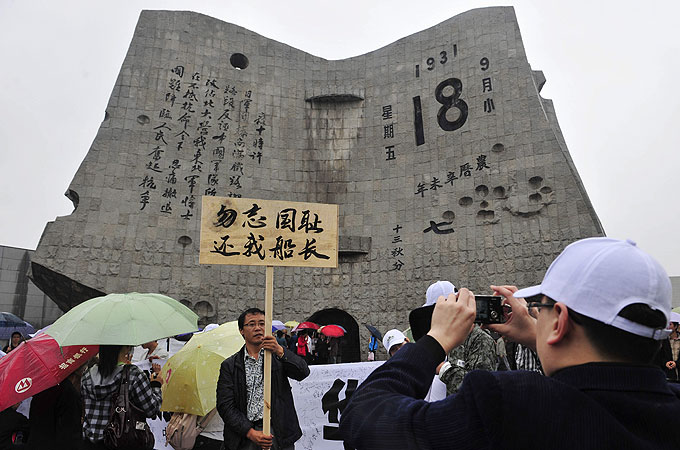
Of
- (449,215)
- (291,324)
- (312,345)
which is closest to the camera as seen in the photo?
(312,345)

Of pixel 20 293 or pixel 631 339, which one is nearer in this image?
pixel 631 339

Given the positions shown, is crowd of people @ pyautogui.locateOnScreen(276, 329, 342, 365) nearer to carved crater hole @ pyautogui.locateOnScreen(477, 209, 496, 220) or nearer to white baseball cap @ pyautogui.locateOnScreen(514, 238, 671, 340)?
carved crater hole @ pyautogui.locateOnScreen(477, 209, 496, 220)

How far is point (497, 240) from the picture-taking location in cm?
1464

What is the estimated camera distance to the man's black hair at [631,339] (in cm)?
105

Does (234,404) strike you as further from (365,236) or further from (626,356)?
(365,236)

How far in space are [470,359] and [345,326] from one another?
13527 millimetres

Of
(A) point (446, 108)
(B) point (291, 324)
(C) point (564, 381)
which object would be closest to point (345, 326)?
(B) point (291, 324)

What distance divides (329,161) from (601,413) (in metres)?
17.0

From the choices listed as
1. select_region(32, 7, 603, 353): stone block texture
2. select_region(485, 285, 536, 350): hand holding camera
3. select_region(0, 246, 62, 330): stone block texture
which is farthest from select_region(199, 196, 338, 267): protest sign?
select_region(0, 246, 62, 330): stone block texture

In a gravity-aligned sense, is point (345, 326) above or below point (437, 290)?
above

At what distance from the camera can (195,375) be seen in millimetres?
4441

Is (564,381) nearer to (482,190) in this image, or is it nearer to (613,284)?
(613,284)

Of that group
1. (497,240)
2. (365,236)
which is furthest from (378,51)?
(497,240)

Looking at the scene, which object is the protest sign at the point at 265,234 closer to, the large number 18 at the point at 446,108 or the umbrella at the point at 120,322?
the umbrella at the point at 120,322
